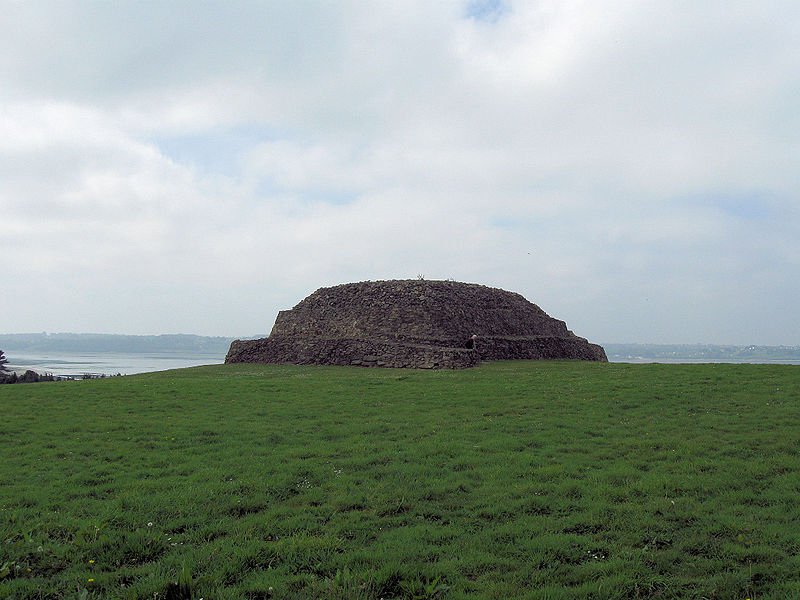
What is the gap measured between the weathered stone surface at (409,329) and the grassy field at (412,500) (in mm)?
15148

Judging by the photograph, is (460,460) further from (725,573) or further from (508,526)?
(725,573)

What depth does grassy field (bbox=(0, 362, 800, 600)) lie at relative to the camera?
5.57 metres

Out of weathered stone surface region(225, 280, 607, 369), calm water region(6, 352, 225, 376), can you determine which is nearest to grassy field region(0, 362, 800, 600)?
weathered stone surface region(225, 280, 607, 369)

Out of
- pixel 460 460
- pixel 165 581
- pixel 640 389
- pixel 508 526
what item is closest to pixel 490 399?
pixel 640 389

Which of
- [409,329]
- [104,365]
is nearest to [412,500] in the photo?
[409,329]

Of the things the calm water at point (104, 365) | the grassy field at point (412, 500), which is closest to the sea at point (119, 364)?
the calm water at point (104, 365)

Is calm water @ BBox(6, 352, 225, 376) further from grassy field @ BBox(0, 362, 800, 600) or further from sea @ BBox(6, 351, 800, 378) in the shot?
grassy field @ BBox(0, 362, 800, 600)

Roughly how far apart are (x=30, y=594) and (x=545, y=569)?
4.93m

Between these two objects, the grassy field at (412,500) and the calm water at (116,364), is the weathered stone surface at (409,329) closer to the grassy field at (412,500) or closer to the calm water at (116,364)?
the calm water at (116,364)

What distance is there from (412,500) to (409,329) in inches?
978

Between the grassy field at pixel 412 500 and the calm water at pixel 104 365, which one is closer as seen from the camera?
the grassy field at pixel 412 500

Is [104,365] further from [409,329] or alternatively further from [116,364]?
[409,329]

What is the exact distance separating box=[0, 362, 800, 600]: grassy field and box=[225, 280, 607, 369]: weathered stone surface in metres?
15.1

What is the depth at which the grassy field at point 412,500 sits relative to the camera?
557cm
